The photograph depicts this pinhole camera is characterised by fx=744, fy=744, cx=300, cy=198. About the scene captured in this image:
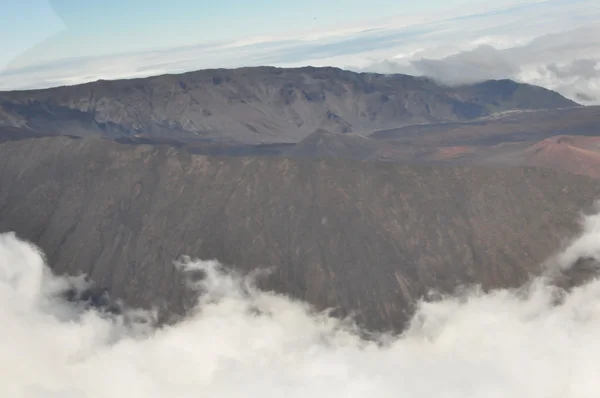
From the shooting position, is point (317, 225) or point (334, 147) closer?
point (317, 225)

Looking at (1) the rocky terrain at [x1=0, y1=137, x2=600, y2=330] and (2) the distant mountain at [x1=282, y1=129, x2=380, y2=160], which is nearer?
(1) the rocky terrain at [x1=0, y1=137, x2=600, y2=330]

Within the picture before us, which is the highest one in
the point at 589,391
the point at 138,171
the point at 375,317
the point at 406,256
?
the point at 138,171

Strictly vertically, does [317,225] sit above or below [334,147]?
below

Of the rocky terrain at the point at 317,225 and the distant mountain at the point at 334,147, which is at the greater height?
the distant mountain at the point at 334,147

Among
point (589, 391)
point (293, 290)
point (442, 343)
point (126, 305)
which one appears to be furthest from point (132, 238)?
point (589, 391)

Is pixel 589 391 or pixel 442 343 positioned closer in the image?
pixel 589 391

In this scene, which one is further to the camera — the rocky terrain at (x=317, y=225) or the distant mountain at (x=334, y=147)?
the distant mountain at (x=334, y=147)

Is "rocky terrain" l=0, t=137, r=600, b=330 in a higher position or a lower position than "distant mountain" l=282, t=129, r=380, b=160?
lower

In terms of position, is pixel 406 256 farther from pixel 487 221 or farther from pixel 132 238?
pixel 132 238
